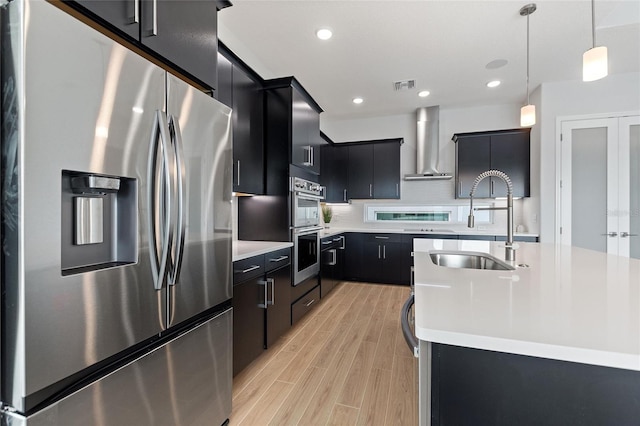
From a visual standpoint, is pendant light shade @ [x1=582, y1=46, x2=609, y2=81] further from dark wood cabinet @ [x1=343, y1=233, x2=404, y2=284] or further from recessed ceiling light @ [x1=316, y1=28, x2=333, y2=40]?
dark wood cabinet @ [x1=343, y1=233, x2=404, y2=284]

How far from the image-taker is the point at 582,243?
363cm

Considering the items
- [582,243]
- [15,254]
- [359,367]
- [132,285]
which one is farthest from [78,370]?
[582,243]

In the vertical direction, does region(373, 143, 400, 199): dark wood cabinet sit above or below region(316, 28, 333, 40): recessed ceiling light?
below

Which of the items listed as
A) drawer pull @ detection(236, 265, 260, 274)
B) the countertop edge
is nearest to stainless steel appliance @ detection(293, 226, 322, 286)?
drawer pull @ detection(236, 265, 260, 274)

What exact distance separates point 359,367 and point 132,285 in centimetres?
178

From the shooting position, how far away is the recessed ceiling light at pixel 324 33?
2.61 meters

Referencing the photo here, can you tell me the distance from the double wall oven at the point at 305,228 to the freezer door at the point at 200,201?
4.26ft

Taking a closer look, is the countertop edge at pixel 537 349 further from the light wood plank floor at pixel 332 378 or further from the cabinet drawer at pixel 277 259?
the cabinet drawer at pixel 277 259

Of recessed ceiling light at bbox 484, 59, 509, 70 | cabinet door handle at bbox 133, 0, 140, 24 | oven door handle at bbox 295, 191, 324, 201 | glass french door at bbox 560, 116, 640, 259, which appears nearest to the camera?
cabinet door handle at bbox 133, 0, 140, 24

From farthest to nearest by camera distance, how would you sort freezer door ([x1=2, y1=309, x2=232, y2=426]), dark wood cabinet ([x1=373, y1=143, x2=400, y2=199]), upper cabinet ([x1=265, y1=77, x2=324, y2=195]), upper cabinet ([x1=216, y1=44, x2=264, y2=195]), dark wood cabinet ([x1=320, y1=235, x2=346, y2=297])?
dark wood cabinet ([x1=373, y1=143, x2=400, y2=199]) < dark wood cabinet ([x1=320, y1=235, x2=346, y2=297]) < upper cabinet ([x1=265, y1=77, x2=324, y2=195]) < upper cabinet ([x1=216, y1=44, x2=264, y2=195]) < freezer door ([x1=2, y1=309, x2=232, y2=426])

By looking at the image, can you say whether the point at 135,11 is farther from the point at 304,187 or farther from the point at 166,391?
the point at 304,187

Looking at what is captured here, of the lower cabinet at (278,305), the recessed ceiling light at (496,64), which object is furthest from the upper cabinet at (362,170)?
the lower cabinet at (278,305)

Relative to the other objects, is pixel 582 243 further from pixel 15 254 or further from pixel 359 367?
pixel 15 254

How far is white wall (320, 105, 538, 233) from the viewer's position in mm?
4512
